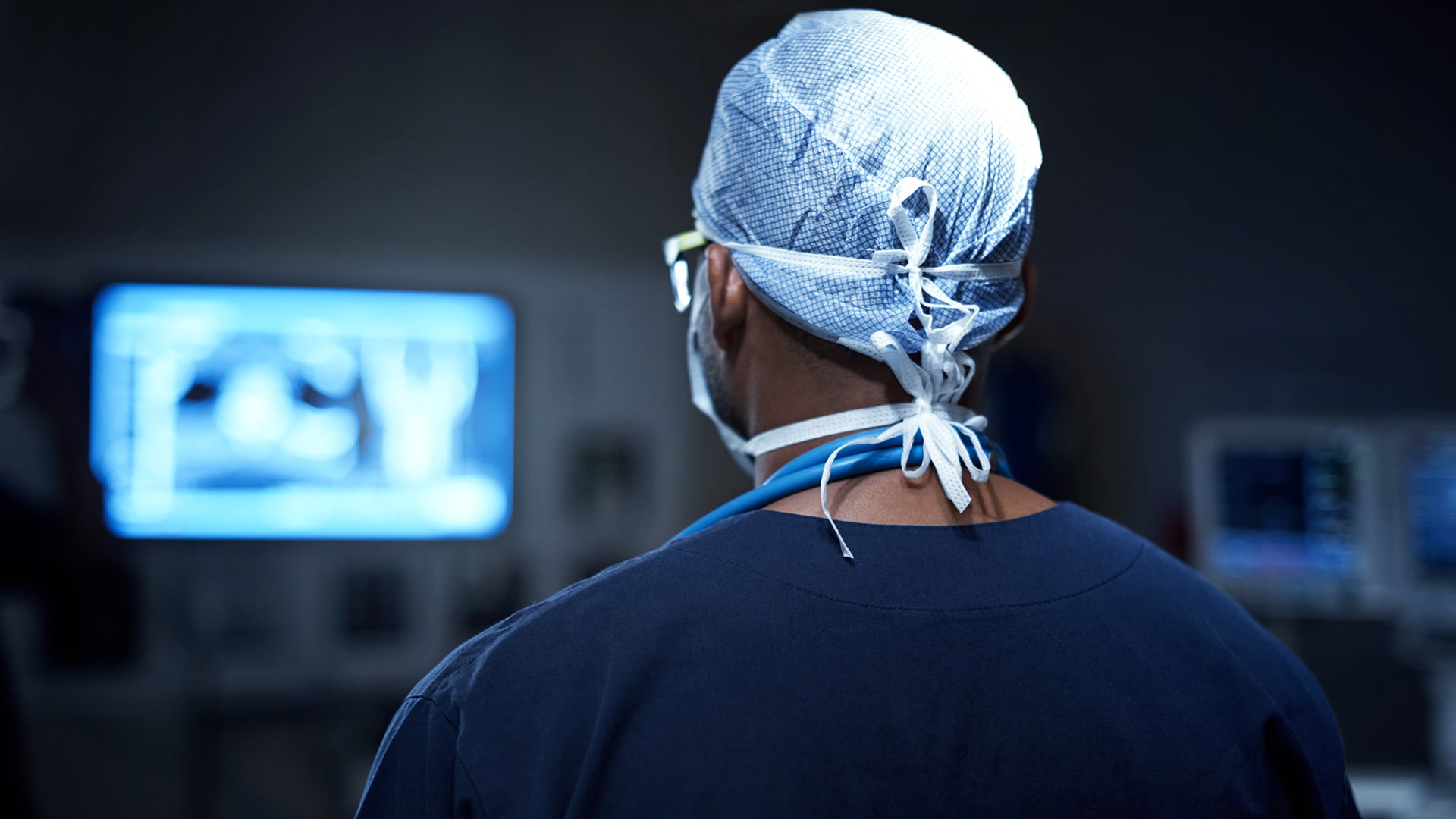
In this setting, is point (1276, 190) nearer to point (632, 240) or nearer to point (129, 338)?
point (632, 240)

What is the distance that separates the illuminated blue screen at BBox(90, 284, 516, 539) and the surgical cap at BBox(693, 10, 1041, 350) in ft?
6.09

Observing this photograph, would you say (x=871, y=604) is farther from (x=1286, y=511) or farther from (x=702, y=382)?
(x=1286, y=511)

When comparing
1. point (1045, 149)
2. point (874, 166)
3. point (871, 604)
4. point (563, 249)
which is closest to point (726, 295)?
point (874, 166)

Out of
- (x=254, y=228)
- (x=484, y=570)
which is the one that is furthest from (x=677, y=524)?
(x=254, y=228)

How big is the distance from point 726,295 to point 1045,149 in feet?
7.23

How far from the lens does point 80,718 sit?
2.33 meters

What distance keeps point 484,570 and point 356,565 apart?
11.9 inches

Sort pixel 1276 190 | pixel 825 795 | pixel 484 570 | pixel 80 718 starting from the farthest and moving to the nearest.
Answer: pixel 1276 190
pixel 484 570
pixel 80 718
pixel 825 795

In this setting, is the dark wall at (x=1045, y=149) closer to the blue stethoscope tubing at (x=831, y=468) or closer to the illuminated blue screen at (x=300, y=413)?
the illuminated blue screen at (x=300, y=413)

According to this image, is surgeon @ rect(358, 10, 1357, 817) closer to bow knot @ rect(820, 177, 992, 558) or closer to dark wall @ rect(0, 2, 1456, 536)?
bow knot @ rect(820, 177, 992, 558)

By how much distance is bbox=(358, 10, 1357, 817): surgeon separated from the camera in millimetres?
602

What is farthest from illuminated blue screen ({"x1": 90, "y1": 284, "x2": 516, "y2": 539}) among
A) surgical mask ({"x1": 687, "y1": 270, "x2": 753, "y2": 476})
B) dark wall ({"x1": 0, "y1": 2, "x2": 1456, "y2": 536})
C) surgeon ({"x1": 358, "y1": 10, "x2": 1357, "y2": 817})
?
surgeon ({"x1": 358, "y1": 10, "x2": 1357, "y2": 817})

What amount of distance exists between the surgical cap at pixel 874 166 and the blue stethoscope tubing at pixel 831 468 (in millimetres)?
76

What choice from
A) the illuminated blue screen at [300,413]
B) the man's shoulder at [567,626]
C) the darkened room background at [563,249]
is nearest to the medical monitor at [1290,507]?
the darkened room background at [563,249]
